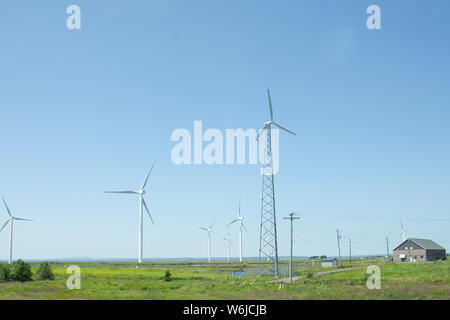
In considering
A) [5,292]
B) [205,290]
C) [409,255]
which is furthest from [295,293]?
[409,255]

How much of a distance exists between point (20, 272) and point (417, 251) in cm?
9365

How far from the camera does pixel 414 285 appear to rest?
51.7 m

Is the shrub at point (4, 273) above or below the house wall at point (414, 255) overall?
above

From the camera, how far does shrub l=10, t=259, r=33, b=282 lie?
6544 cm

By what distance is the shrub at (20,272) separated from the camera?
65.4m

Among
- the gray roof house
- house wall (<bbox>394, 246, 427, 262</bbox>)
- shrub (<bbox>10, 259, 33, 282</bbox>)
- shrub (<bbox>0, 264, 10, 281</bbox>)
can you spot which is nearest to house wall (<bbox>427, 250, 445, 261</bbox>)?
the gray roof house

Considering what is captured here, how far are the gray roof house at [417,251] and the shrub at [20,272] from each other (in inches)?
3608

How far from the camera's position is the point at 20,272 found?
→ 65.7m
